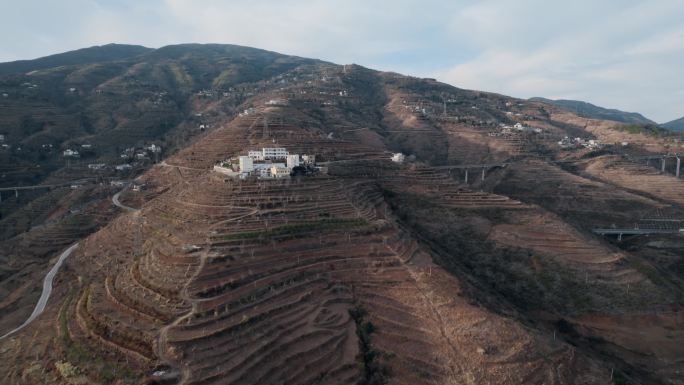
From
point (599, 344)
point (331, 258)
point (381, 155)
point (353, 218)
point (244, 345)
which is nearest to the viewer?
point (244, 345)

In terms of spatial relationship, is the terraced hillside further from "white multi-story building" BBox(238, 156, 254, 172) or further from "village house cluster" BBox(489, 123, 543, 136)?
"village house cluster" BBox(489, 123, 543, 136)

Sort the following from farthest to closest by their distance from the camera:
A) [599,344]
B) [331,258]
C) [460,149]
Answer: [460,149]
[599,344]
[331,258]

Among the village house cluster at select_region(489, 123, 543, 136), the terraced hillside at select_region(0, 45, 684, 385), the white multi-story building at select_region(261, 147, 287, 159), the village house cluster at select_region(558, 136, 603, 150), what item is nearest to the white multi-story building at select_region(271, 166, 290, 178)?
the terraced hillside at select_region(0, 45, 684, 385)

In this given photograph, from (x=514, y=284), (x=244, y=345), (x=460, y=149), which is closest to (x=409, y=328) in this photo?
Result: (x=244, y=345)

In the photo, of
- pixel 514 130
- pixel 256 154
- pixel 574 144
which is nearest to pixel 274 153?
pixel 256 154

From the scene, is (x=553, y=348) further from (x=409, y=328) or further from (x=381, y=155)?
(x=381, y=155)

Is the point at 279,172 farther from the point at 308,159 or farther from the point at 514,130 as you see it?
the point at 514,130

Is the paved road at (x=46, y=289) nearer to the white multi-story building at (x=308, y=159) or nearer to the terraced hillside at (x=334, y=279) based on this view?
the terraced hillside at (x=334, y=279)
